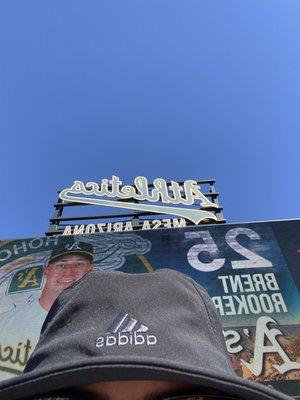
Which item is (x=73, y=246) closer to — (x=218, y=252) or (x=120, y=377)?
(x=218, y=252)

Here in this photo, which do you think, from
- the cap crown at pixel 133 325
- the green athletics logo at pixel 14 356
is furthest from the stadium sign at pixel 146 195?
the cap crown at pixel 133 325

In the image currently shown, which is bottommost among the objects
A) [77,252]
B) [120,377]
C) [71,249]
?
[120,377]

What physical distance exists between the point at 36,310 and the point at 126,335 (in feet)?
29.1

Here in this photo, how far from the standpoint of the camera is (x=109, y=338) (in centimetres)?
86

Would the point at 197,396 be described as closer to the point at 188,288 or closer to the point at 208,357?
the point at 208,357

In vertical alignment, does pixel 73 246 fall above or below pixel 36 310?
above

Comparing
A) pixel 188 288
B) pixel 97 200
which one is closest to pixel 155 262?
pixel 97 200

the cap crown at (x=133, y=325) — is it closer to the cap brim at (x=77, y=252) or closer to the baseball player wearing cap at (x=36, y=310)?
the baseball player wearing cap at (x=36, y=310)

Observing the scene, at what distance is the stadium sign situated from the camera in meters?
13.8

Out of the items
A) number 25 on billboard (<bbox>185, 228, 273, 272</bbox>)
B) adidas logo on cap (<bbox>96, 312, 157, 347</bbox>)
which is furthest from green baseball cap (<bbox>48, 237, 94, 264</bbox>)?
adidas logo on cap (<bbox>96, 312, 157, 347</bbox>)

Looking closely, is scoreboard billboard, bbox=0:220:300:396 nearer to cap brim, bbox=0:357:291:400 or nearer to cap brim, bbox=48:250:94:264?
cap brim, bbox=48:250:94:264

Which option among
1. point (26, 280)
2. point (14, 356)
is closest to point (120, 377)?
point (14, 356)

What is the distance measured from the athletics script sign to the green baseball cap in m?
2.48

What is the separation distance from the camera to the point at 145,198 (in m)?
14.3
